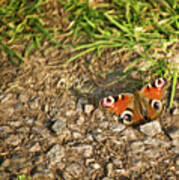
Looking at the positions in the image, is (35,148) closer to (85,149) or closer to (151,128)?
(85,149)

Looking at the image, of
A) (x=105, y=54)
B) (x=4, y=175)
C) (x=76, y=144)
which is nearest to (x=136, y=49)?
(x=105, y=54)

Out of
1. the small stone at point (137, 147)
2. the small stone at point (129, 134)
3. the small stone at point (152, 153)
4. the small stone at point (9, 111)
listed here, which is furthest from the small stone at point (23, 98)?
the small stone at point (152, 153)

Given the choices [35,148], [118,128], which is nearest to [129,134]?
[118,128]

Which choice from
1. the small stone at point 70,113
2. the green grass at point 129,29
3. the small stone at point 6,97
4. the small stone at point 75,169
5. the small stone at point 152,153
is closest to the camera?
the small stone at point 75,169

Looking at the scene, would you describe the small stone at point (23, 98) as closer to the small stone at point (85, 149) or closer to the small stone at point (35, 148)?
the small stone at point (35, 148)

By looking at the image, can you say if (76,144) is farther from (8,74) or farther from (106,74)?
(8,74)

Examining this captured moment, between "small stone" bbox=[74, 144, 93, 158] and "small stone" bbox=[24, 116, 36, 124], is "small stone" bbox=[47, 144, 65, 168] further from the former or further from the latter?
"small stone" bbox=[24, 116, 36, 124]
